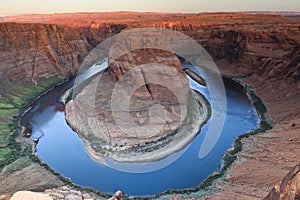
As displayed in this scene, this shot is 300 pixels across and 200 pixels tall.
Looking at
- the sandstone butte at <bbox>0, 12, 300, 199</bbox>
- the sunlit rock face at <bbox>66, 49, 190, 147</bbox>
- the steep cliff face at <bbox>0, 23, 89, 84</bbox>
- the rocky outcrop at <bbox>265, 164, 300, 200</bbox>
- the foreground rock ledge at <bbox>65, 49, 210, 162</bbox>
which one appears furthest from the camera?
the steep cliff face at <bbox>0, 23, 89, 84</bbox>

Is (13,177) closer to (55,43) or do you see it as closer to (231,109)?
(231,109)

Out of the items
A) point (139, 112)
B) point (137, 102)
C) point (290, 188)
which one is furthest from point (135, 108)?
point (290, 188)

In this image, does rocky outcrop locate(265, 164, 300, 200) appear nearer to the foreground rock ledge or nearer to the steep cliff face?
the foreground rock ledge

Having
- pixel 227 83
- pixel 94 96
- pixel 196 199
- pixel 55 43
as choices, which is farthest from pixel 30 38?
pixel 196 199

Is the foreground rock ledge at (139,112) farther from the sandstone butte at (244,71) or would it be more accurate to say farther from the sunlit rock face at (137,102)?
the sandstone butte at (244,71)

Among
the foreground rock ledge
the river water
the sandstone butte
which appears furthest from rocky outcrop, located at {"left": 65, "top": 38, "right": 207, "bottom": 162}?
the sandstone butte

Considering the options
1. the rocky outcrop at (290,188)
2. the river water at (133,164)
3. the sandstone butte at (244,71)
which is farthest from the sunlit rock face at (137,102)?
the rocky outcrop at (290,188)

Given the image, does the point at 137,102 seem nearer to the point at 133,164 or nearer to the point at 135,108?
the point at 135,108
